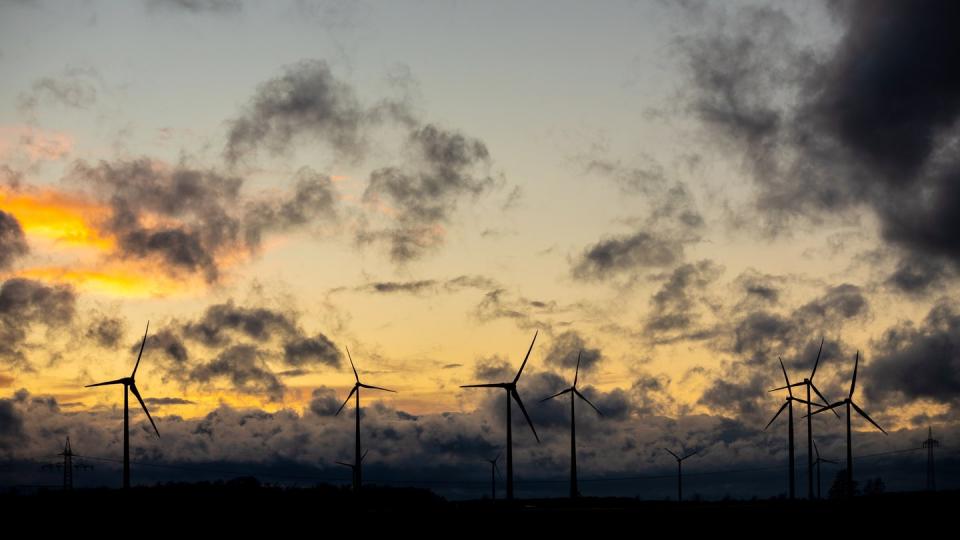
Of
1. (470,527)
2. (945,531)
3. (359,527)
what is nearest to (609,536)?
(470,527)

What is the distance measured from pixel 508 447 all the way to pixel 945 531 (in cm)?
7734

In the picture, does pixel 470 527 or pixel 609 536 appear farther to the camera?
pixel 470 527

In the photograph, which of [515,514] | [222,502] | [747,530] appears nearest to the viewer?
[747,530]

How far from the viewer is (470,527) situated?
128750 mm

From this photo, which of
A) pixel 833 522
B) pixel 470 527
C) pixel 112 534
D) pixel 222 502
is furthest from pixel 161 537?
pixel 833 522

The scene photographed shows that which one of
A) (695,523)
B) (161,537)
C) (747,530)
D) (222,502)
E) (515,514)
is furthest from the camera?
(222,502)

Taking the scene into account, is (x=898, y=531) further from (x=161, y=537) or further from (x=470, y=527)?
(x=161, y=537)

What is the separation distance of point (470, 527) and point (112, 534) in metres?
37.1

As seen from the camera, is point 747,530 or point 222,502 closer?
point 747,530

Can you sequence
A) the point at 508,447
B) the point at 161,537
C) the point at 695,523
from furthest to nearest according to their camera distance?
the point at 508,447 < the point at 695,523 < the point at 161,537

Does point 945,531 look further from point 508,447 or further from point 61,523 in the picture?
point 61,523

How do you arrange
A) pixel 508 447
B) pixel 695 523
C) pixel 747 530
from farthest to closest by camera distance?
pixel 508 447
pixel 695 523
pixel 747 530

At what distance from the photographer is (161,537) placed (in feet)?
392

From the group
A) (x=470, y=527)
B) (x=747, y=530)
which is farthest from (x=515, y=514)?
(x=747, y=530)
